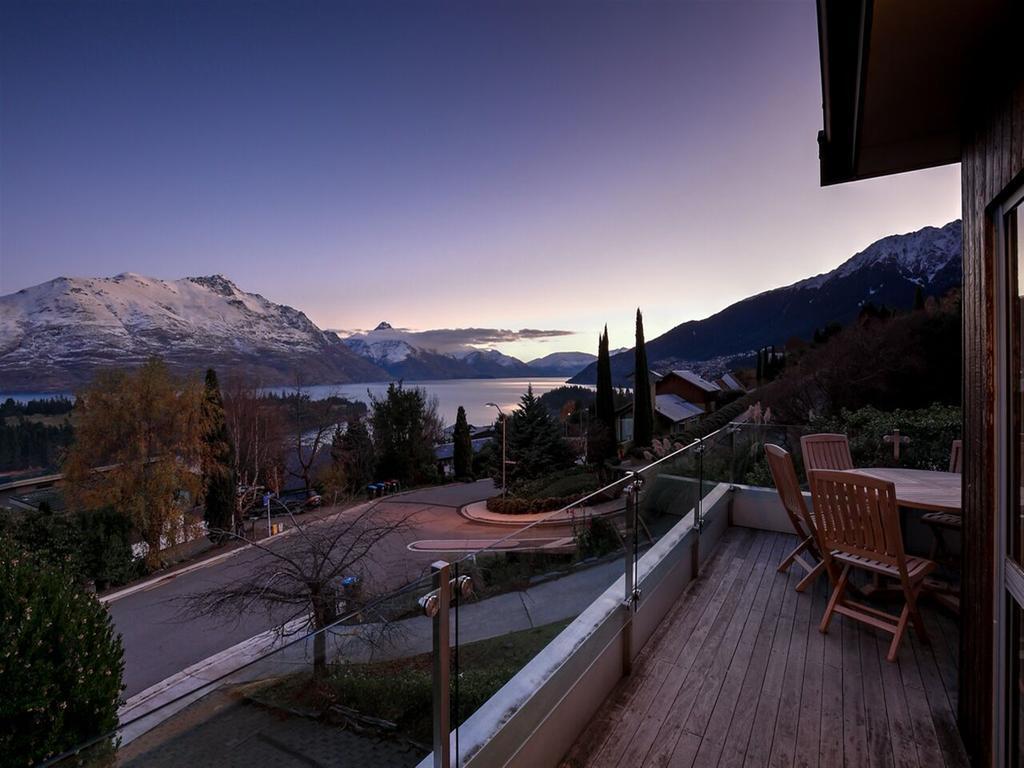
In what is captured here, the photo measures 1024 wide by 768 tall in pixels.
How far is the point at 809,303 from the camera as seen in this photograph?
72875 millimetres

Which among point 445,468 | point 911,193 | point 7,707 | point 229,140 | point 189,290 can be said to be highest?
point 189,290

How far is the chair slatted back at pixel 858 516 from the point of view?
263cm

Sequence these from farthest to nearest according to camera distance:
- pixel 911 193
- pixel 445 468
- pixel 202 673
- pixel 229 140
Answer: pixel 445 468 < pixel 229 140 < pixel 202 673 < pixel 911 193

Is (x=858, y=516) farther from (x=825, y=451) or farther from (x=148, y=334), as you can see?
(x=148, y=334)

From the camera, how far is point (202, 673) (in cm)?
1012

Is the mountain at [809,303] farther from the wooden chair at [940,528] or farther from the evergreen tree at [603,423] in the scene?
the wooden chair at [940,528]

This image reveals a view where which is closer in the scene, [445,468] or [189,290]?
[445,468]

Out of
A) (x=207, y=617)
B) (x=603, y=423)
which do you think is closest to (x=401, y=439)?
(x=603, y=423)

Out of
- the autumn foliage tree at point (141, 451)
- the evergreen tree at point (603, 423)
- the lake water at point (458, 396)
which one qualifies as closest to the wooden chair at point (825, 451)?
the lake water at point (458, 396)

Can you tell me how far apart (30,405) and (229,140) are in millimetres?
35825

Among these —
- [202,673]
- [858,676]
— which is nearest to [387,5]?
[858,676]

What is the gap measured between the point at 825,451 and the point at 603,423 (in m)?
22.7

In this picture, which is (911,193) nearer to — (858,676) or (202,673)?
(858,676)

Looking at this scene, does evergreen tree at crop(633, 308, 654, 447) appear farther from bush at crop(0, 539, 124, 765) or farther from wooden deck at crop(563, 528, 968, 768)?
bush at crop(0, 539, 124, 765)
